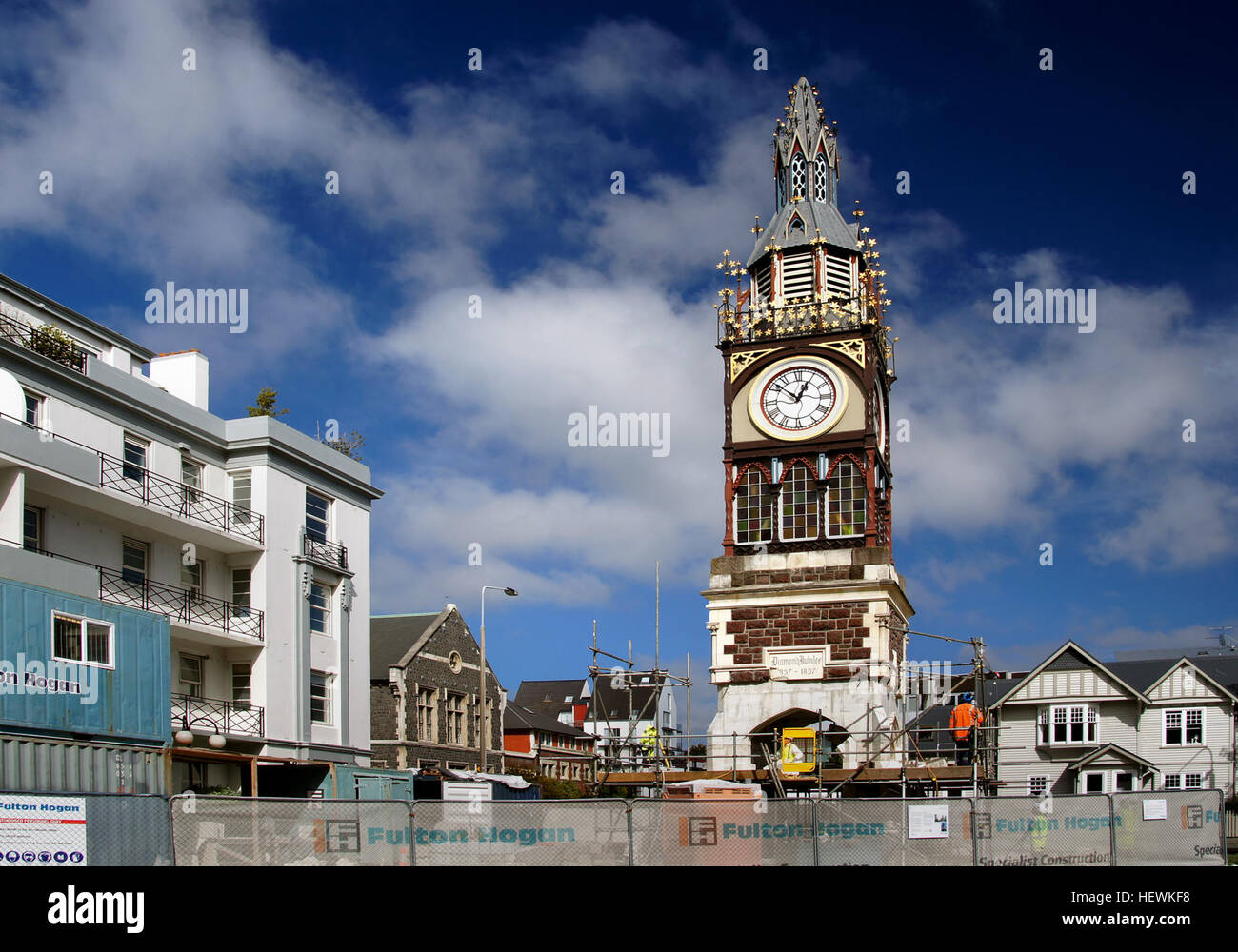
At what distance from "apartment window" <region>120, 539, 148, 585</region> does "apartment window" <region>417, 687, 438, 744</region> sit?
24.3 metres

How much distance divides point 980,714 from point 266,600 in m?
17.7

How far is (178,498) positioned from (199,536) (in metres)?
1.08

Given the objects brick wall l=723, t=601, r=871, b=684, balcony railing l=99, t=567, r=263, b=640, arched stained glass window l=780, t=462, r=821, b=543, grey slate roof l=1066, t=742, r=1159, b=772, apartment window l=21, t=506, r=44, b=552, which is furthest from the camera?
grey slate roof l=1066, t=742, r=1159, b=772

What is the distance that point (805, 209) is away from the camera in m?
37.2

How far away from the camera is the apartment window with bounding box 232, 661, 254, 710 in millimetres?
33625

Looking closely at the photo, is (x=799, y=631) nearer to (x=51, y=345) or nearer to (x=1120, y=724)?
(x=51, y=345)

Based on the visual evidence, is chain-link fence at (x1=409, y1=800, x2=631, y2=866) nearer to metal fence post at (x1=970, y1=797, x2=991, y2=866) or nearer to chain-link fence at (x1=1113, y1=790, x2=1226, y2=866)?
metal fence post at (x1=970, y1=797, x2=991, y2=866)

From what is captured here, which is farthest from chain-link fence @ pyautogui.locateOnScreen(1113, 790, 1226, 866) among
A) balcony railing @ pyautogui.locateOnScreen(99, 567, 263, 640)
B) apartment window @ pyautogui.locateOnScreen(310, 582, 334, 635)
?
apartment window @ pyautogui.locateOnScreen(310, 582, 334, 635)

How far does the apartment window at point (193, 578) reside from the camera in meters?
33.0
